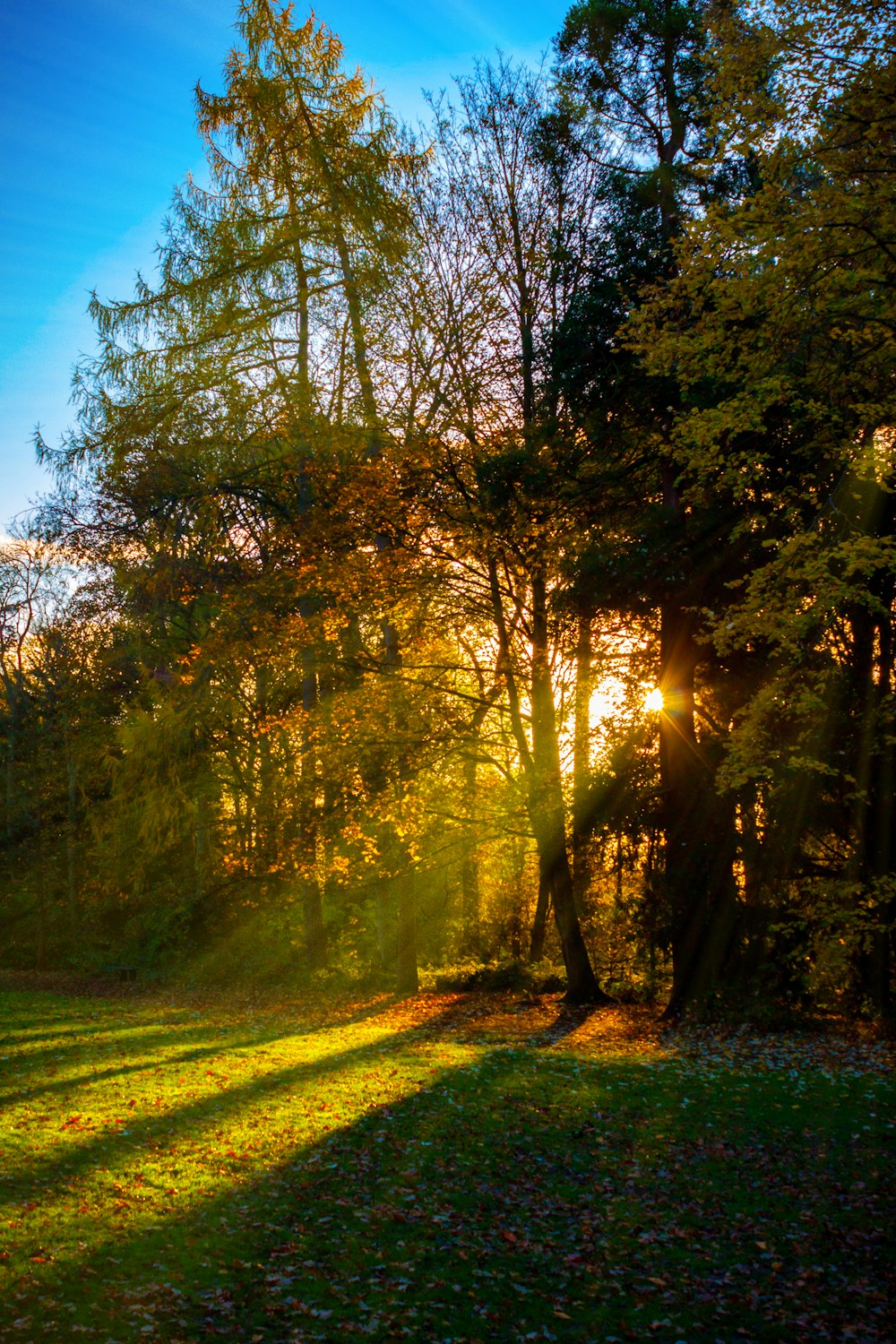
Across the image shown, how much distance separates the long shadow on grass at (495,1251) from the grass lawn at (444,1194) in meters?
0.02

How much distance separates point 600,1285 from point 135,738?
18930mm

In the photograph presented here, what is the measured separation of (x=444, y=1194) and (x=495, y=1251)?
971 millimetres

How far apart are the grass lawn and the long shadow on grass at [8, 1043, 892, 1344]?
0.02 metres

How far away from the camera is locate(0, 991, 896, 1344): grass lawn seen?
504cm

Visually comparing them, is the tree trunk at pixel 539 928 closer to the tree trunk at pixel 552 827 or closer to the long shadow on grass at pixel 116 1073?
the tree trunk at pixel 552 827

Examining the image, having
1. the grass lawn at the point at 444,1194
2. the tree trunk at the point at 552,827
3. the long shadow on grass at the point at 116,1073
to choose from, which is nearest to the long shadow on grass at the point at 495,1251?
the grass lawn at the point at 444,1194

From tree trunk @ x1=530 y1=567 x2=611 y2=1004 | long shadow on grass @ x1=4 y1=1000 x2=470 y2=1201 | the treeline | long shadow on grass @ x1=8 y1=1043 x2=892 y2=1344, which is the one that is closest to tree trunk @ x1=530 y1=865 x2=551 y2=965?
the treeline

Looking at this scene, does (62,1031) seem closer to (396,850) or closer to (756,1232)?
(396,850)

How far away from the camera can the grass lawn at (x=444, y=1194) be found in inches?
198

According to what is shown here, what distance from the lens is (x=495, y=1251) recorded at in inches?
233

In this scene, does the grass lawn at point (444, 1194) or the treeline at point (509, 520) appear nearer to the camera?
the grass lawn at point (444, 1194)

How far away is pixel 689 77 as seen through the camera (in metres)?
14.7

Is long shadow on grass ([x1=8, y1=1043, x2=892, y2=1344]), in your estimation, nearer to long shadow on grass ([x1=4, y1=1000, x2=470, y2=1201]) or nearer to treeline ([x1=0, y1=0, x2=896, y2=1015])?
long shadow on grass ([x1=4, y1=1000, x2=470, y2=1201])

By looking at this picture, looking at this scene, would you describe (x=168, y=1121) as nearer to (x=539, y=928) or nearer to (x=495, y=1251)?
(x=495, y=1251)
